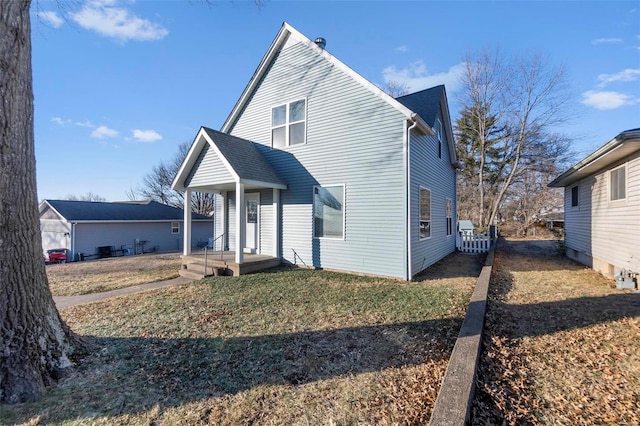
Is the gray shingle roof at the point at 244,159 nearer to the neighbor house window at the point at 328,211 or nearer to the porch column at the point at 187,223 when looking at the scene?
the neighbor house window at the point at 328,211

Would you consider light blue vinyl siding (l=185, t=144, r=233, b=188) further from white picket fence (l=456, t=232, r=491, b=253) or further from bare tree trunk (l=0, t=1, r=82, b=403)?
white picket fence (l=456, t=232, r=491, b=253)

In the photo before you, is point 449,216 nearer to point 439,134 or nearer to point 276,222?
point 439,134

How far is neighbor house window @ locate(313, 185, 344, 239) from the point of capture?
852 cm

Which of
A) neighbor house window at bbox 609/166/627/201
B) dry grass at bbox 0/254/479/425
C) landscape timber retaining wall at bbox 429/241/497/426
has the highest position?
neighbor house window at bbox 609/166/627/201

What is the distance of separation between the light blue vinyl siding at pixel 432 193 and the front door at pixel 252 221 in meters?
5.48

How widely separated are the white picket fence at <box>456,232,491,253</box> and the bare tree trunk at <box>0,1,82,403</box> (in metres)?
14.7

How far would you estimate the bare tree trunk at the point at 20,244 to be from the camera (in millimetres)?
2646

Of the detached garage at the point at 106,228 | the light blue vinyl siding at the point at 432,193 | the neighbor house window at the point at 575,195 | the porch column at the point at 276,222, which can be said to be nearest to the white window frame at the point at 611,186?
the neighbor house window at the point at 575,195

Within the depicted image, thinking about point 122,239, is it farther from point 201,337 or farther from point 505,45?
point 505,45

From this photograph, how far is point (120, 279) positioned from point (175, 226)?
16911 millimetres

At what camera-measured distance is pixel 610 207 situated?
7.95 metres

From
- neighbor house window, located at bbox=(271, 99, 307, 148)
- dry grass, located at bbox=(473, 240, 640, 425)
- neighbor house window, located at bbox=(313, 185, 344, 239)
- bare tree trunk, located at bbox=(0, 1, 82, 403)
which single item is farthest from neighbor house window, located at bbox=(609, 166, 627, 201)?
bare tree trunk, located at bbox=(0, 1, 82, 403)

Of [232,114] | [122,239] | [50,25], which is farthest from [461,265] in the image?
[122,239]

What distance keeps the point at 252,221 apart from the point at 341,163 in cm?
412
